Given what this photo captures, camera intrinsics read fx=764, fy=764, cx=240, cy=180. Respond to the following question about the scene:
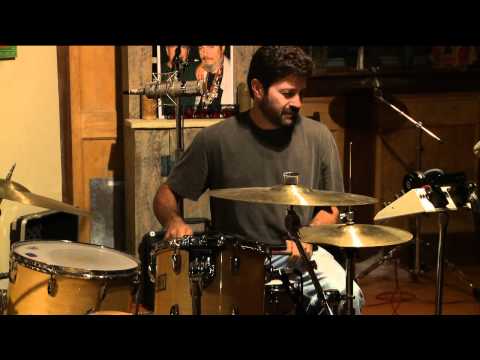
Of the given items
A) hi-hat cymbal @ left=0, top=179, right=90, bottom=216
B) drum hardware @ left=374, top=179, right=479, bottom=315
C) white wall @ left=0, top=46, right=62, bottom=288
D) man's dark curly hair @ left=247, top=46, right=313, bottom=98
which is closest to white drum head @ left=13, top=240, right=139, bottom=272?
hi-hat cymbal @ left=0, top=179, right=90, bottom=216

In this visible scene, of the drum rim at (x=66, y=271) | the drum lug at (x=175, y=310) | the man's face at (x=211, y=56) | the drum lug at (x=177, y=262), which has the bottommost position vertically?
the drum lug at (x=175, y=310)

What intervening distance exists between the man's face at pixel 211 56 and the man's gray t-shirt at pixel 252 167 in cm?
125

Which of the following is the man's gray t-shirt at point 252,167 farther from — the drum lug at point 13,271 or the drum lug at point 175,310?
the drum lug at point 13,271

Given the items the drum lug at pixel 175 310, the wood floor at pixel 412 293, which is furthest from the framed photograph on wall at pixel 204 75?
the drum lug at pixel 175 310

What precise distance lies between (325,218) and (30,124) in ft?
7.52

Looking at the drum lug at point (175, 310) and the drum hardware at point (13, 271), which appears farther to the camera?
the drum hardware at point (13, 271)

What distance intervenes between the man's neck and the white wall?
183 centimetres

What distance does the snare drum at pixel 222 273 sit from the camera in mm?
2768

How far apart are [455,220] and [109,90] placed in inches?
103
